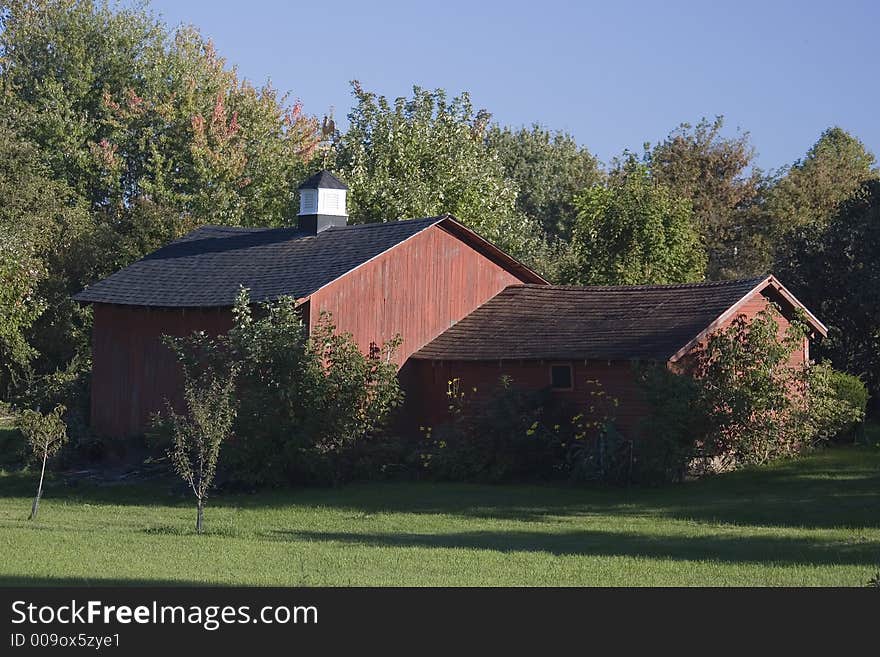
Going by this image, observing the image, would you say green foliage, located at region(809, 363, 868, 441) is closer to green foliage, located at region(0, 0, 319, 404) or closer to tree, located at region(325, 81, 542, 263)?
tree, located at region(325, 81, 542, 263)

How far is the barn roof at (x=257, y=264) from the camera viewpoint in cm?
3114

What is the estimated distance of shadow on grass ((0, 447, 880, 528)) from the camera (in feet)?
74.0

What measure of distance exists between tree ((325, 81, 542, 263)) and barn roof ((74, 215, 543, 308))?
904 cm

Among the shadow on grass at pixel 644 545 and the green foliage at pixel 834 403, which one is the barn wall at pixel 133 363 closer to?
the shadow on grass at pixel 644 545

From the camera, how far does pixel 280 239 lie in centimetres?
3531

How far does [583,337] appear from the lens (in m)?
29.5

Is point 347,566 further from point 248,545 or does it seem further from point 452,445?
point 452,445

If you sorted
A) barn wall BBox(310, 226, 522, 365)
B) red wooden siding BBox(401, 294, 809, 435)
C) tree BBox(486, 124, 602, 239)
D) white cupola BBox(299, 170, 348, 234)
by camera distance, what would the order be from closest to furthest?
red wooden siding BBox(401, 294, 809, 435) → barn wall BBox(310, 226, 522, 365) → white cupola BBox(299, 170, 348, 234) → tree BBox(486, 124, 602, 239)

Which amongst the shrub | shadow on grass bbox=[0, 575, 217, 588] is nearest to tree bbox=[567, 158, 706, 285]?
the shrub

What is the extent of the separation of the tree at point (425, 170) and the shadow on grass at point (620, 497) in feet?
60.4

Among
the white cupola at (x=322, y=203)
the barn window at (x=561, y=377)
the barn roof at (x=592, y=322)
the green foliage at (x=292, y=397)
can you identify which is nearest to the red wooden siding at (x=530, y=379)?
the barn window at (x=561, y=377)

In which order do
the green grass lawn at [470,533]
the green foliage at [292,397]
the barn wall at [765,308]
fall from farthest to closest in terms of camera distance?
the barn wall at [765,308]
the green foliage at [292,397]
the green grass lawn at [470,533]

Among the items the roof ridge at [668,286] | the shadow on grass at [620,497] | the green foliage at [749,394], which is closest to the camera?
the shadow on grass at [620,497]

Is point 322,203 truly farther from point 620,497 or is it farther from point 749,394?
point 620,497
